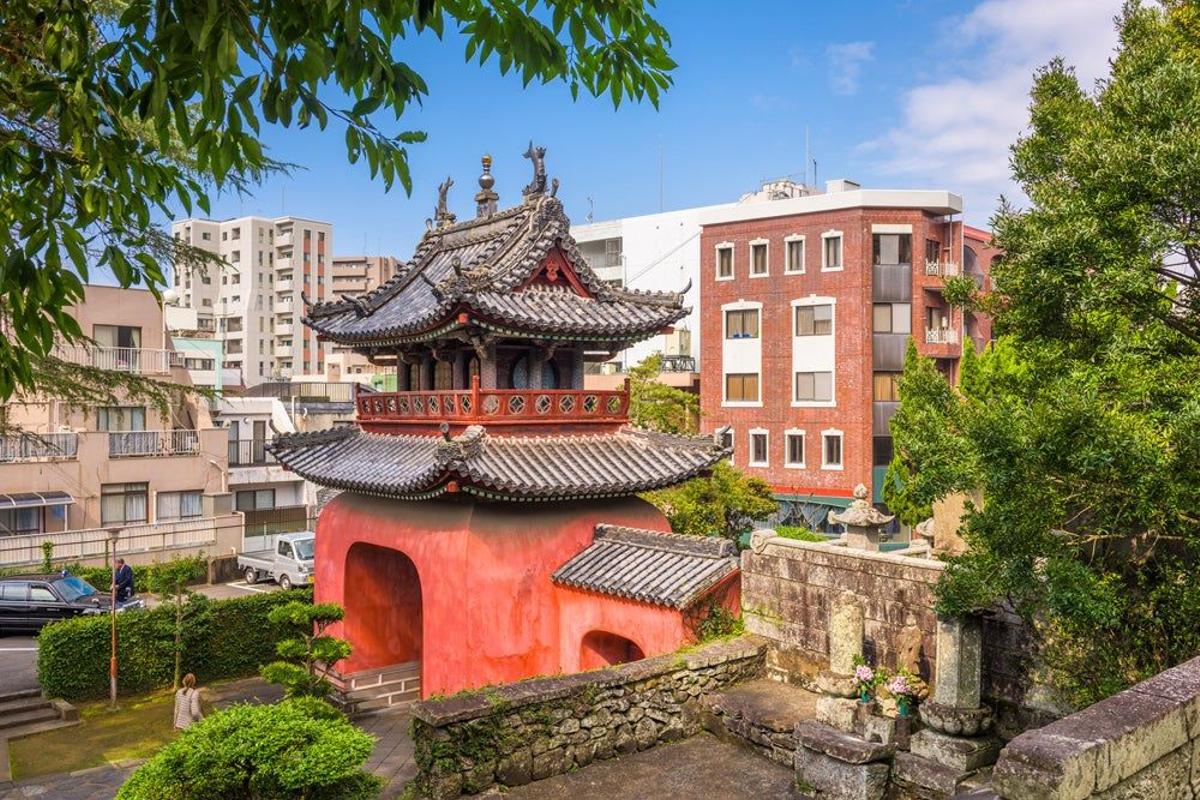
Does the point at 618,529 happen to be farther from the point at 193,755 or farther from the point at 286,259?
the point at 286,259

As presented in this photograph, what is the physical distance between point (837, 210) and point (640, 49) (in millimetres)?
34990

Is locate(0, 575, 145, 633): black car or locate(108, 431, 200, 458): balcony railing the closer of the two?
locate(0, 575, 145, 633): black car

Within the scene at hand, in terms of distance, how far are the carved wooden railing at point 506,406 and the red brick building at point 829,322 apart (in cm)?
2245

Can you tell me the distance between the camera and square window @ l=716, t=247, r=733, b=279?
43.1 meters

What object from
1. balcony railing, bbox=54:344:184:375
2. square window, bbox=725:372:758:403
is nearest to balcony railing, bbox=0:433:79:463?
balcony railing, bbox=54:344:184:375

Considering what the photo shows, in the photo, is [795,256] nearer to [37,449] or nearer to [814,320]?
[814,320]

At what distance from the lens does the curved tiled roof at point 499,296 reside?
55.1 ft

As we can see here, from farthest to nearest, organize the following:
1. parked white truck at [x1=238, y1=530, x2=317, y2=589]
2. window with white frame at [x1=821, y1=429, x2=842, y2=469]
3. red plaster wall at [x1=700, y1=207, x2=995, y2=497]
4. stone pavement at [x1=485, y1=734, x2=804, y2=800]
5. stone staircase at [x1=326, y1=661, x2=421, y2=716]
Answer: window with white frame at [x1=821, y1=429, x2=842, y2=469], red plaster wall at [x1=700, y1=207, x2=995, y2=497], parked white truck at [x1=238, y1=530, x2=317, y2=589], stone staircase at [x1=326, y1=661, x2=421, y2=716], stone pavement at [x1=485, y1=734, x2=804, y2=800]

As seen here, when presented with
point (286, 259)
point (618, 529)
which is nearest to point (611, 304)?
point (618, 529)

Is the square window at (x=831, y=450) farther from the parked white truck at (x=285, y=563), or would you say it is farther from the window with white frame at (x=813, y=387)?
the parked white truck at (x=285, y=563)

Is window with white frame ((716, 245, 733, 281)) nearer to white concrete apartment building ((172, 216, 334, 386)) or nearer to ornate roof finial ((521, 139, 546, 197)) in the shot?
ornate roof finial ((521, 139, 546, 197))

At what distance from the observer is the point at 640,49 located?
628 cm

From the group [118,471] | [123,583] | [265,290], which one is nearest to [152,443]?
[118,471]

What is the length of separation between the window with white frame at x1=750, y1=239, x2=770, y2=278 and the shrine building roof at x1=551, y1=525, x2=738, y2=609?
88.9 feet
